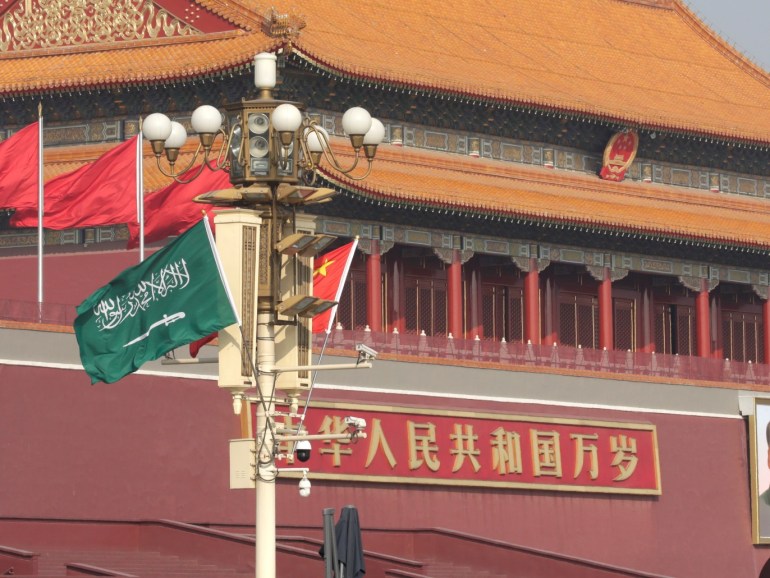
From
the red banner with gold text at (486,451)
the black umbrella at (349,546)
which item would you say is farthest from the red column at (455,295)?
the black umbrella at (349,546)

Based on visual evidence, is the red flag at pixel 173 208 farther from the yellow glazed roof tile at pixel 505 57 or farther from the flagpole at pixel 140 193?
the yellow glazed roof tile at pixel 505 57

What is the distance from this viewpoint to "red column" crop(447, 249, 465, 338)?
1624 inches

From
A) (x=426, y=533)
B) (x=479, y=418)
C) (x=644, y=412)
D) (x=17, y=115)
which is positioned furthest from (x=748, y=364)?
(x=17, y=115)

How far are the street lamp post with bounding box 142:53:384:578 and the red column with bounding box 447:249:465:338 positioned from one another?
802 inches

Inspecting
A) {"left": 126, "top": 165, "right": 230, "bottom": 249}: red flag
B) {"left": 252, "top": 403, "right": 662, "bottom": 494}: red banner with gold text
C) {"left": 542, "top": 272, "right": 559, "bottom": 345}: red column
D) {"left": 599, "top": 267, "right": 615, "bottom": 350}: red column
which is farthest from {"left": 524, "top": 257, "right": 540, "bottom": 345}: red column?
{"left": 126, "top": 165, "right": 230, "bottom": 249}: red flag

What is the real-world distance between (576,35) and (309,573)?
20878mm

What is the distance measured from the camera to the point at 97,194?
35781 millimetres

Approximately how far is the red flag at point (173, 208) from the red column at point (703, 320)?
12.6 metres

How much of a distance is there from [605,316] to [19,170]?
12770 mm

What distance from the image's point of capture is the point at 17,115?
136 feet

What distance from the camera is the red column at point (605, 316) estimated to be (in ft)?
144

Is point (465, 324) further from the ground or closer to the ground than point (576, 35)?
closer to the ground

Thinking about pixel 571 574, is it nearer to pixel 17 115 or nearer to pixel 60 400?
pixel 60 400

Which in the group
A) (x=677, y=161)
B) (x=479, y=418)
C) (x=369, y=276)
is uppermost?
(x=677, y=161)
